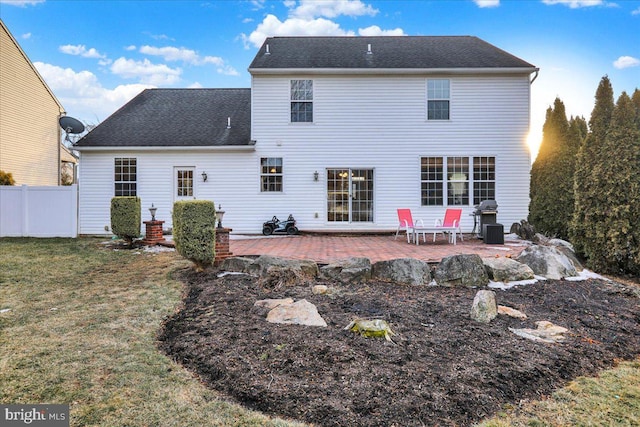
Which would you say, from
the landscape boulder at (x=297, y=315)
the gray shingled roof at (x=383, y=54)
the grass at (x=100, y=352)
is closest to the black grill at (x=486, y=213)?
the gray shingled roof at (x=383, y=54)

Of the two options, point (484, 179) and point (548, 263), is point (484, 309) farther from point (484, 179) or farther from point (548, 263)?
point (484, 179)

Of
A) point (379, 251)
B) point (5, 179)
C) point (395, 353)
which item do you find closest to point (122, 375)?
point (395, 353)

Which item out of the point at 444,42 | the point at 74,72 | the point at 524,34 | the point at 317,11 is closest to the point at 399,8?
the point at 444,42

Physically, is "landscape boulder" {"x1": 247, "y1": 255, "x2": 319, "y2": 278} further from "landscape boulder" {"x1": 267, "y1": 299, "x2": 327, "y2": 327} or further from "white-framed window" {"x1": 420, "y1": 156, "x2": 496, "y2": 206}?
"white-framed window" {"x1": 420, "y1": 156, "x2": 496, "y2": 206}

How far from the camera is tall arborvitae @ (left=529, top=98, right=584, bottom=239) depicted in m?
8.95

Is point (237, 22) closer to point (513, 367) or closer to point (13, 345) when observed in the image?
point (13, 345)

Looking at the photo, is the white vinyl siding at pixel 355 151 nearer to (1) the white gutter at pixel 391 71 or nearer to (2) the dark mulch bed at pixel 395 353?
(1) the white gutter at pixel 391 71

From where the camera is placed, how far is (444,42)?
13.4 meters

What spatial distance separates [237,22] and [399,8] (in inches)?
267

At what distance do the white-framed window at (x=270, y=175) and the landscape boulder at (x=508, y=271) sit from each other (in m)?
7.62

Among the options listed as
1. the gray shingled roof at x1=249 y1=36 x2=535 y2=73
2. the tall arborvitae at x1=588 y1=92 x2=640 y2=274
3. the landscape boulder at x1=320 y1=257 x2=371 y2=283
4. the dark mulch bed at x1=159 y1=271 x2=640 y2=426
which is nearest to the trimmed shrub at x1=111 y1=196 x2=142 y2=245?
the dark mulch bed at x1=159 y1=271 x2=640 y2=426

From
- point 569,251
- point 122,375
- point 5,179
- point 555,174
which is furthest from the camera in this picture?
point 5,179

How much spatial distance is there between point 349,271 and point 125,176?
975cm

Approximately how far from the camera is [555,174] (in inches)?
362
